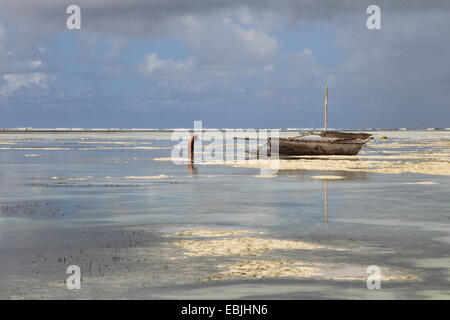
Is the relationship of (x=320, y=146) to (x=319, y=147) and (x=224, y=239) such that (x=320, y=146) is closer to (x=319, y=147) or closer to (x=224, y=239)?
(x=319, y=147)

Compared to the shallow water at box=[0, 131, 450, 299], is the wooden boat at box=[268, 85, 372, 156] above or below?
above

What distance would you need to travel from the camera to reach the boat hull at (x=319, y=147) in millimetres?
57812

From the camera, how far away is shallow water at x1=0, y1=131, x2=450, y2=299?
1033 cm

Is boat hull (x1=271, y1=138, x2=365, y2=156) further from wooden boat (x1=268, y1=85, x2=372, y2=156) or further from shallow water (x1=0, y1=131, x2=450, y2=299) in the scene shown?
shallow water (x1=0, y1=131, x2=450, y2=299)

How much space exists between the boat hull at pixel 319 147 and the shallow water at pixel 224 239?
29300 millimetres

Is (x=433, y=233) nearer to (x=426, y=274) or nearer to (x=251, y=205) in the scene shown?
(x=426, y=274)

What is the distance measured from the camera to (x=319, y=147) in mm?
58031

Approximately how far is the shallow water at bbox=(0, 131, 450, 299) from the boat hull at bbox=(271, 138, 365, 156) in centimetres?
2930

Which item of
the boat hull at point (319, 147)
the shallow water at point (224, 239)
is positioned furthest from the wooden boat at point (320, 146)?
the shallow water at point (224, 239)

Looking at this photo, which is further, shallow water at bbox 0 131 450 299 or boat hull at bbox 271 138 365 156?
boat hull at bbox 271 138 365 156

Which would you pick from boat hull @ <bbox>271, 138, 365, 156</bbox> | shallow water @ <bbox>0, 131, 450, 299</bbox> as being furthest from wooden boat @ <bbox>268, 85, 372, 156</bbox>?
shallow water @ <bbox>0, 131, 450, 299</bbox>

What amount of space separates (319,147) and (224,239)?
44.4 m

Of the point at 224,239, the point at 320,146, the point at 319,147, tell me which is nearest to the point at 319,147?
the point at 319,147
